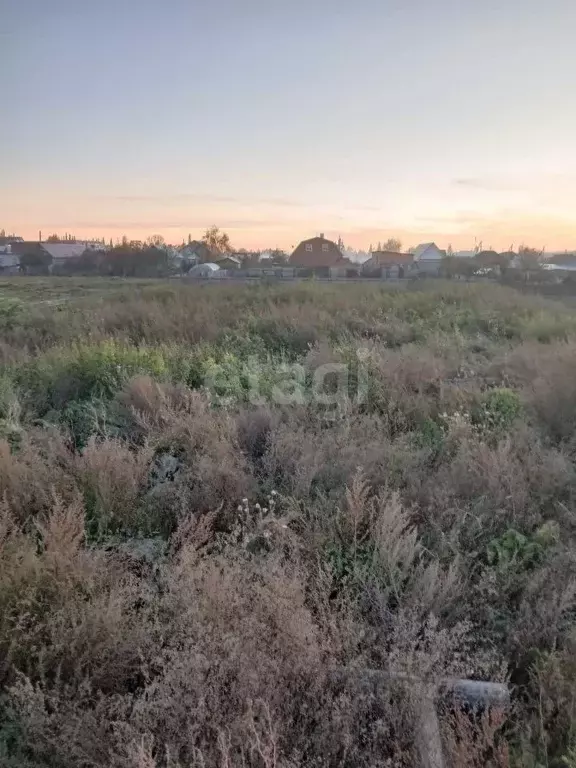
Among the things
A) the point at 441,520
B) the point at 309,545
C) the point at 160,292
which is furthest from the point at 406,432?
the point at 160,292

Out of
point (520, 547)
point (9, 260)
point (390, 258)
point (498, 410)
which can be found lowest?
point (520, 547)

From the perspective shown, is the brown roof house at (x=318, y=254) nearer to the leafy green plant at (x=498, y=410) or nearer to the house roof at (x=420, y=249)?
the house roof at (x=420, y=249)

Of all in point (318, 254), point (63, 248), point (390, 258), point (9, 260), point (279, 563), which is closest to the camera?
point (279, 563)

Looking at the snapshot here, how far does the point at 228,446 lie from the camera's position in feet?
12.3

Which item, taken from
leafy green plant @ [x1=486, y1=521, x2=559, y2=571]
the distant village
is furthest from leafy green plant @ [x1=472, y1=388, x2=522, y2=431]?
the distant village

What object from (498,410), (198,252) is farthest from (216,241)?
(498,410)

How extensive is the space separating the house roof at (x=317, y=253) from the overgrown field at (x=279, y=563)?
128ft

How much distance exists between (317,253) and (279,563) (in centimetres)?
4338

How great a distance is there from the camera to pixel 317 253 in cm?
4425

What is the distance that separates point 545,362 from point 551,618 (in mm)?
4361

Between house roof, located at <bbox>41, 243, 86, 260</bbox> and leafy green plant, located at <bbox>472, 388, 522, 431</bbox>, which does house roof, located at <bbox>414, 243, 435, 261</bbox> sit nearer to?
house roof, located at <bbox>41, 243, 86, 260</bbox>

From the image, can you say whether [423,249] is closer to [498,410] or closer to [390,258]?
[390,258]

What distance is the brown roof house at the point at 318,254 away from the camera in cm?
4356

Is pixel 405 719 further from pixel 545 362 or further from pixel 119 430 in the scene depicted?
pixel 545 362
